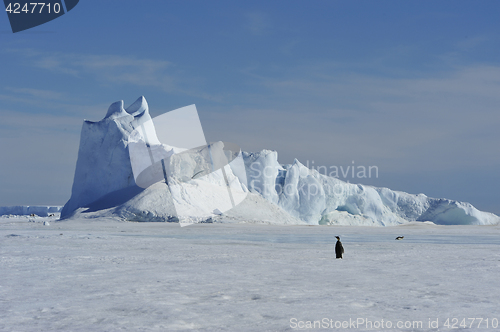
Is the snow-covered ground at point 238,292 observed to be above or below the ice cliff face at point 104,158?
below

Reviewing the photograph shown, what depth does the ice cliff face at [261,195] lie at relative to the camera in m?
34.1

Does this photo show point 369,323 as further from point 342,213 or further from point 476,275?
point 342,213

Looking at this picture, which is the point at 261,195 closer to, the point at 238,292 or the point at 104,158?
the point at 104,158

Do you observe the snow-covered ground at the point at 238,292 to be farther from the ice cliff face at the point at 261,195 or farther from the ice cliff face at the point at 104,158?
the ice cliff face at the point at 104,158

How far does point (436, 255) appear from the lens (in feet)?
41.2

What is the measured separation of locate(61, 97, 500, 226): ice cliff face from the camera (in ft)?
112

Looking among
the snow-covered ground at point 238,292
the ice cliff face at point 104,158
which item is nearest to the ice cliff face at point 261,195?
the ice cliff face at point 104,158

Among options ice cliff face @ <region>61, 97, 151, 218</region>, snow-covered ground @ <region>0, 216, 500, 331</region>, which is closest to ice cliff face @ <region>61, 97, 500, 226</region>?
→ ice cliff face @ <region>61, 97, 151, 218</region>

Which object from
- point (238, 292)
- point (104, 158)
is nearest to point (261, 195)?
point (104, 158)

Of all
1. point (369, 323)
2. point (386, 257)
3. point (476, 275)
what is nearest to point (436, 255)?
point (386, 257)

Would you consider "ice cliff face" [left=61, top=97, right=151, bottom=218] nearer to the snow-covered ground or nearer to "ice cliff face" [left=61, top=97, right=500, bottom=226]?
"ice cliff face" [left=61, top=97, right=500, bottom=226]

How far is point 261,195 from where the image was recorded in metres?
39.5

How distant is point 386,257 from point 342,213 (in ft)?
102

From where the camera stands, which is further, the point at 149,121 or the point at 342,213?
the point at 342,213
